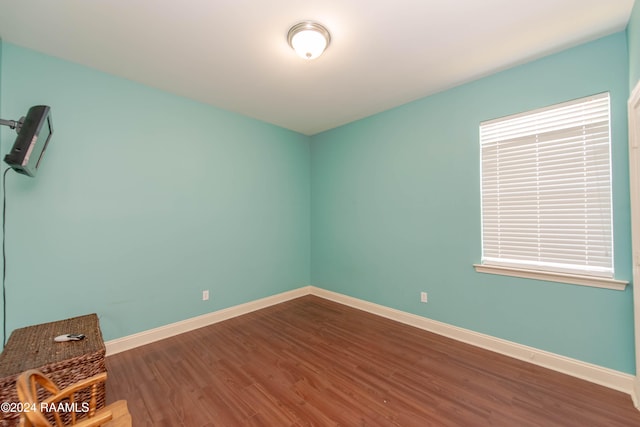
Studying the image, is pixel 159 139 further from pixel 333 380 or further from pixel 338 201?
pixel 333 380

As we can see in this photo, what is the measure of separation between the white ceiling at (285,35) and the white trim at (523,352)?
2636 millimetres

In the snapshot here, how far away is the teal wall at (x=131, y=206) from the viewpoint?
2.18 m

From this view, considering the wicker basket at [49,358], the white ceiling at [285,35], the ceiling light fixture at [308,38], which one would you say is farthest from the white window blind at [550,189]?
the wicker basket at [49,358]

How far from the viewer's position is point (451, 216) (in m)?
2.85

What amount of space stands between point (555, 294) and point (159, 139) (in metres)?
4.17

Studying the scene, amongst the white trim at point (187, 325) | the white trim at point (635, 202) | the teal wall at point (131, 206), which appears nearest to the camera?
the white trim at point (635, 202)

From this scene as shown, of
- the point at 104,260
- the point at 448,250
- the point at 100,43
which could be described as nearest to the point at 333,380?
the point at 448,250

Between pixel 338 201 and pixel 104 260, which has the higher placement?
pixel 338 201

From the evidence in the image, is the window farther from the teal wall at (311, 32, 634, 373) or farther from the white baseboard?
the white baseboard

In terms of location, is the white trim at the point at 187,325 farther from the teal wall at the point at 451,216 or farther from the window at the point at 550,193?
the window at the point at 550,193

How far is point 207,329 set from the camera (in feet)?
10.1

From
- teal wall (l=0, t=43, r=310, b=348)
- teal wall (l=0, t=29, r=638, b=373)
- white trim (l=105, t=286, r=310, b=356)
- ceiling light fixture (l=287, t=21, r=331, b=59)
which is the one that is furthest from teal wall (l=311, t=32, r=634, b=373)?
ceiling light fixture (l=287, t=21, r=331, b=59)

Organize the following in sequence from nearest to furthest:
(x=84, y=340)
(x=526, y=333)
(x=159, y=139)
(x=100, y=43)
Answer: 1. (x=84, y=340)
2. (x=100, y=43)
3. (x=526, y=333)
4. (x=159, y=139)

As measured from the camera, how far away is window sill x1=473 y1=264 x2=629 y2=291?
1988mm
